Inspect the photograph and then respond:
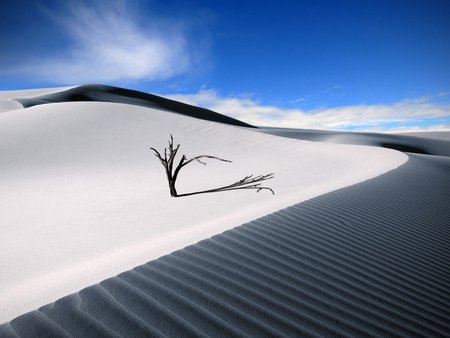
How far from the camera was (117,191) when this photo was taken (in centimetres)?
802

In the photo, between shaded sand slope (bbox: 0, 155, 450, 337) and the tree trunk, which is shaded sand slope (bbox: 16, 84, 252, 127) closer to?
the tree trunk

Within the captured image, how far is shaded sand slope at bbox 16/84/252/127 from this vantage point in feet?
123

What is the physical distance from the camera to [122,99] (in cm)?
4244

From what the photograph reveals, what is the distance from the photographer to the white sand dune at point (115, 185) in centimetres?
347

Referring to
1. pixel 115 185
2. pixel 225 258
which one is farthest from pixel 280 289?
pixel 115 185

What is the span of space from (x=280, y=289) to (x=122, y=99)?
4366 cm

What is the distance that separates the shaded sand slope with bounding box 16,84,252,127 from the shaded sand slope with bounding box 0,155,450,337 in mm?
35838

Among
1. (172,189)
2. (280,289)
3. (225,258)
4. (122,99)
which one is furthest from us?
(122,99)

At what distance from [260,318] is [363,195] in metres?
3.80

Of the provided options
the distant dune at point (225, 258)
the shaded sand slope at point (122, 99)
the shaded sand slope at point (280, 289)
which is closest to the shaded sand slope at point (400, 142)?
the shaded sand slope at point (122, 99)

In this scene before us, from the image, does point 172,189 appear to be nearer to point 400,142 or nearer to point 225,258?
point 225,258

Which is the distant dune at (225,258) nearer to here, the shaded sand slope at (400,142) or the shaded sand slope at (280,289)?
the shaded sand slope at (280,289)

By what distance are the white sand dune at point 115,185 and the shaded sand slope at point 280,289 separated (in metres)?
0.62

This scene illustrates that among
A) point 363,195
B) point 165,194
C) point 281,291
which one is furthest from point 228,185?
point 281,291
